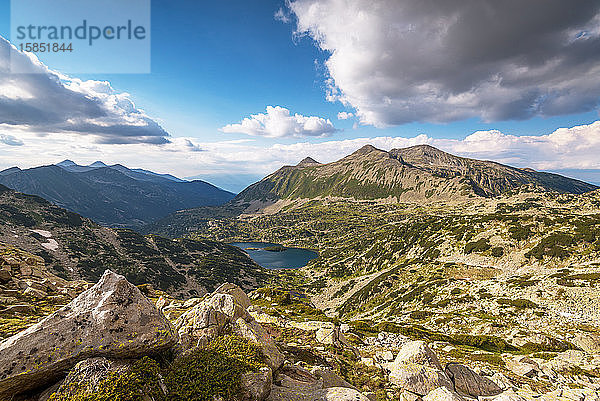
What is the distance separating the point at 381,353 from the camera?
21516 millimetres

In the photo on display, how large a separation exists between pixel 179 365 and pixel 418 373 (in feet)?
46.3

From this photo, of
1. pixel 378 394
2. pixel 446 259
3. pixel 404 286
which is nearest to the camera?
pixel 378 394

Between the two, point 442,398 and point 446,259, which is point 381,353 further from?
point 446,259

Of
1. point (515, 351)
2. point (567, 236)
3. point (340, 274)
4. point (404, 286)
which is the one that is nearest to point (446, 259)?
point (404, 286)

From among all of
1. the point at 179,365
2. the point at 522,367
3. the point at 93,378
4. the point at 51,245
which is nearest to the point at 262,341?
the point at 179,365

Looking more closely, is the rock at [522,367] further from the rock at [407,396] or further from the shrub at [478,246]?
the shrub at [478,246]

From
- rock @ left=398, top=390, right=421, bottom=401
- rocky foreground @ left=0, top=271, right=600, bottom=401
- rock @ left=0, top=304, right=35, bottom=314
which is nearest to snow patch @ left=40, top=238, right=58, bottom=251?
rock @ left=0, top=304, right=35, bottom=314

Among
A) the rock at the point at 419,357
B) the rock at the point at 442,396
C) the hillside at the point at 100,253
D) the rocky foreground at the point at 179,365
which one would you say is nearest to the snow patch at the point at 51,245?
the hillside at the point at 100,253

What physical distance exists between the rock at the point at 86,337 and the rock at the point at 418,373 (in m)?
13.9

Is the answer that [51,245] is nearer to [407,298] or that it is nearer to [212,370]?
[407,298]

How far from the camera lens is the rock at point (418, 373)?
600 inches

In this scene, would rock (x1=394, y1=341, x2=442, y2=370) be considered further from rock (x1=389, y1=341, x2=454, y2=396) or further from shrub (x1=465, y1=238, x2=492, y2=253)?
shrub (x1=465, y1=238, x2=492, y2=253)

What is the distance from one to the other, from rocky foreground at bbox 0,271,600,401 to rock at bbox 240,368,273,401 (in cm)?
4

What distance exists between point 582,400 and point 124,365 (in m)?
26.8
